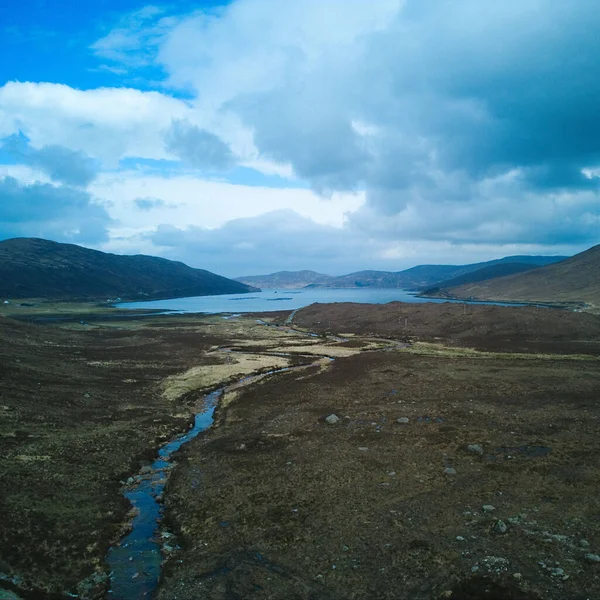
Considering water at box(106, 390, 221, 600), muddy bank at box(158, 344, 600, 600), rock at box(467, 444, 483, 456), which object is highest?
rock at box(467, 444, 483, 456)

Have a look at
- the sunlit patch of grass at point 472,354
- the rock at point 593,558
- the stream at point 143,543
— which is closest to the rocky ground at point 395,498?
the rock at point 593,558

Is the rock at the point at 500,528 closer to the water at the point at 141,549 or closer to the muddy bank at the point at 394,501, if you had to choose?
the muddy bank at the point at 394,501

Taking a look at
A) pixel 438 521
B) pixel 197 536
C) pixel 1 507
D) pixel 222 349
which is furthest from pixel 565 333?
pixel 1 507

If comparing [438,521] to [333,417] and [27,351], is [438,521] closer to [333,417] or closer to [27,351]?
[333,417]

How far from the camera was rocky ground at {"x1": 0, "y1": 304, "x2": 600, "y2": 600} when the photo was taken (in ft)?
50.4

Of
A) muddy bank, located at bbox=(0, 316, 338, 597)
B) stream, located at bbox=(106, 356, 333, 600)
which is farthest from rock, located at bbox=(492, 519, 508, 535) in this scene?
muddy bank, located at bbox=(0, 316, 338, 597)

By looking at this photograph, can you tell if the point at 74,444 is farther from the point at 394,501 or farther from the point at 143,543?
the point at 394,501

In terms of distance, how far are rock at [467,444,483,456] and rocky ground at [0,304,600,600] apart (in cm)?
13

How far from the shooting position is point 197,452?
93.6 ft

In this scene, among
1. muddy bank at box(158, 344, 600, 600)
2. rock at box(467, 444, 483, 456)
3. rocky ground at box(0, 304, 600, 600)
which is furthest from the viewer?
rock at box(467, 444, 483, 456)

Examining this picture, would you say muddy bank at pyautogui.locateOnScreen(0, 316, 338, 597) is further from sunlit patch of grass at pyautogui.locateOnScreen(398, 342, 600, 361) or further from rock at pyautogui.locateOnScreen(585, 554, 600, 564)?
sunlit patch of grass at pyautogui.locateOnScreen(398, 342, 600, 361)

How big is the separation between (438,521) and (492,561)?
3.37m

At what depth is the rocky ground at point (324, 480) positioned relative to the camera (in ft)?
50.4

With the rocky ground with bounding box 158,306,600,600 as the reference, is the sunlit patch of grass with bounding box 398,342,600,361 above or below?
below
